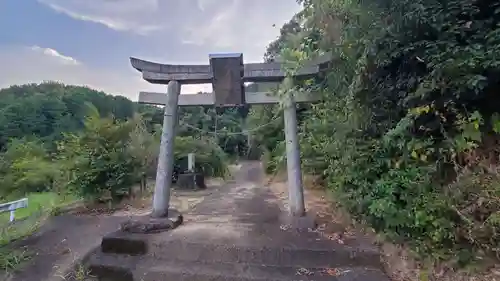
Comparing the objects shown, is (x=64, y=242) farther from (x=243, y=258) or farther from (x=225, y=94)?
(x=225, y=94)

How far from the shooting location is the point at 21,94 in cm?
2055

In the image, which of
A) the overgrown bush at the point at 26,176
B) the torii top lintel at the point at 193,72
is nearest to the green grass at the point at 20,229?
the overgrown bush at the point at 26,176

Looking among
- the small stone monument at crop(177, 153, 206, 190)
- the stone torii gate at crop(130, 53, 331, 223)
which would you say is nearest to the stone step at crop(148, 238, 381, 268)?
the stone torii gate at crop(130, 53, 331, 223)

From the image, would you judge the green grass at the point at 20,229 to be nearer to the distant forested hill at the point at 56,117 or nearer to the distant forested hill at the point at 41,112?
the distant forested hill at the point at 56,117

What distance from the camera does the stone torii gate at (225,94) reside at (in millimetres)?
3846

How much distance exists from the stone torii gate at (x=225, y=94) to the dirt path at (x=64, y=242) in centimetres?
92

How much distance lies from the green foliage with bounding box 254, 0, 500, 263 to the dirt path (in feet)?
10.6

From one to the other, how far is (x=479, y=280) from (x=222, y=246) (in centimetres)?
216

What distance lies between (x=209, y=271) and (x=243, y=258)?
36 cm

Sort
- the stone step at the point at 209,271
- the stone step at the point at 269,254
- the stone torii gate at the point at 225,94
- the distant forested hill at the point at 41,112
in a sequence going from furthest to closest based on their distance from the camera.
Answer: the distant forested hill at the point at 41,112 < the stone torii gate at the point at 225,94 < the stone step at the point at 269,254 < the stone step at the point at 209,271

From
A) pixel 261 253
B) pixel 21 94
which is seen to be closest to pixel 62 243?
pixel 261 253

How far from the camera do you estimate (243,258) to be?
291 cm

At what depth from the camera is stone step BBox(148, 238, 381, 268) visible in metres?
2.78

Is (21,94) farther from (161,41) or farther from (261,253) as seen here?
(261,253)
